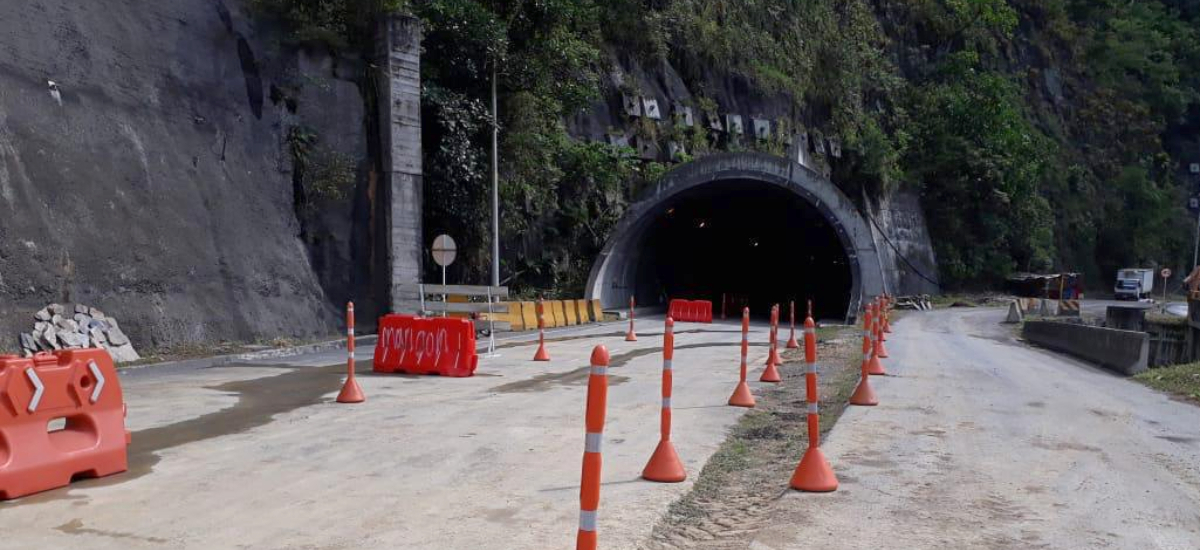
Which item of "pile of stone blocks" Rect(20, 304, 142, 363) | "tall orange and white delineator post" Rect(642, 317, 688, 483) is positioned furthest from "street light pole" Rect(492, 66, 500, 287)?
"tall orange and white delineator post" Rect(642, 317, 688, 483)

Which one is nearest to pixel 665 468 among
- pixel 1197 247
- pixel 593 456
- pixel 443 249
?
pixel 593 456

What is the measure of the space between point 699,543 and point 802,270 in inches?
1757

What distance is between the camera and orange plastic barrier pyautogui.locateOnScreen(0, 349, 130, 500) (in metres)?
6.48

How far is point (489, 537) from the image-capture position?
18.7 ft

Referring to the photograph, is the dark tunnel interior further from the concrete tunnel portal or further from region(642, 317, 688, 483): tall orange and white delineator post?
region(642, 317, 688, 483): tall orange and white delineator post

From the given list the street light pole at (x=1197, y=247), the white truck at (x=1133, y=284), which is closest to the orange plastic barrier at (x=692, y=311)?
the white truck at (x=1133, y=284)

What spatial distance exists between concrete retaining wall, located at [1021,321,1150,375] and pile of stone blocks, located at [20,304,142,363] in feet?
61.3

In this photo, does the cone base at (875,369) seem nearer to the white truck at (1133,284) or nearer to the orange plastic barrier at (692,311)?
the orange plastic barrier at (692,311)

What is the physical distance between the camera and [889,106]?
5791 cm

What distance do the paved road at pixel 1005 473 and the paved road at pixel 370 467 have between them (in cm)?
132

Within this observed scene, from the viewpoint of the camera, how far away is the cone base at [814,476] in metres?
6.92

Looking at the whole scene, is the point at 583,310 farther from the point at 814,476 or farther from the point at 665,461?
the point at 814,476

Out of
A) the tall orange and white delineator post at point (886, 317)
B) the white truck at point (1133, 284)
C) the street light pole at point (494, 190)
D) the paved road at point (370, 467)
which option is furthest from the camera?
the white truck at point (1133, 284)

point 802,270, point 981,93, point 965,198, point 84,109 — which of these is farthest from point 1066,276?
point 84,109
